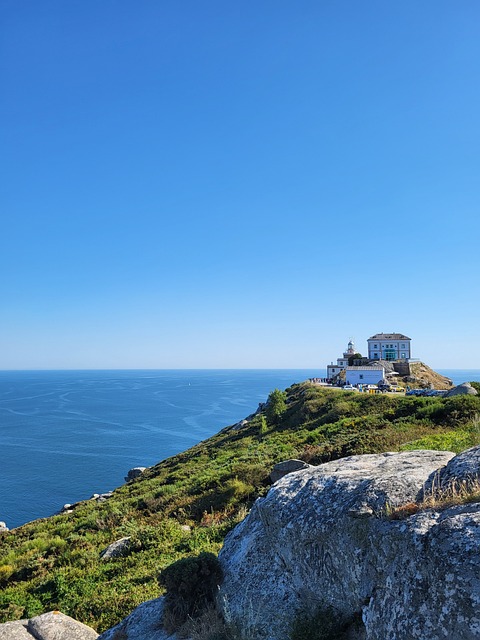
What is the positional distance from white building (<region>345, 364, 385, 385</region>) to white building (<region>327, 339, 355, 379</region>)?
1701cm

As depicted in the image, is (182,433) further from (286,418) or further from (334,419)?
(334,419)

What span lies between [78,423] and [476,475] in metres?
127

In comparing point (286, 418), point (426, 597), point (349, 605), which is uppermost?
point (426, 597)

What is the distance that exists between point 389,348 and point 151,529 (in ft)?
273

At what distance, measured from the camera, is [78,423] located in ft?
392

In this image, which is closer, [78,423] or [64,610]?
[64,610]

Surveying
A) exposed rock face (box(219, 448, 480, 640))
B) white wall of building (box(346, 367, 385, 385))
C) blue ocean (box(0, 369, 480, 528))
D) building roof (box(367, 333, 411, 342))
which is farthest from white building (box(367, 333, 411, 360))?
exposed rock face (box(219, 448, 480, 640))

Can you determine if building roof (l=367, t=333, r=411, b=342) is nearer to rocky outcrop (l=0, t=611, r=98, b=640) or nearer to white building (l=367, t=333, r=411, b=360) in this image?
white building (l=367, t=333, r=411, b=360)

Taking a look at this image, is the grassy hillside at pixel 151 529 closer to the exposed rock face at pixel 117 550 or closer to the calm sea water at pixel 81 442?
the exposed rock face at pixel 117 550

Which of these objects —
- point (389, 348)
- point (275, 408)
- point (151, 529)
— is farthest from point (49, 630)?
point (389, 348)

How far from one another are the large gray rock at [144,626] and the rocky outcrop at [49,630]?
2.49ft

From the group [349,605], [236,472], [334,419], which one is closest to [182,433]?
[334,419]

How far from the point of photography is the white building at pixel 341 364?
296 feet

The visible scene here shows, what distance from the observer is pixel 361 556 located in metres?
5.57
